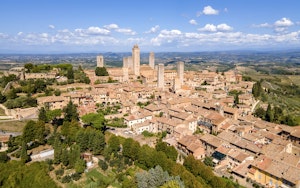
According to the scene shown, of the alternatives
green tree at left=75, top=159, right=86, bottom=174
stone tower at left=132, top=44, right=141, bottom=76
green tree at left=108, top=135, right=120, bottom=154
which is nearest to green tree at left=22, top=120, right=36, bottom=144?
green tree at left=75, top=159, right=86, bottom=174

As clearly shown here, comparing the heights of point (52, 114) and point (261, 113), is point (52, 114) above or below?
above

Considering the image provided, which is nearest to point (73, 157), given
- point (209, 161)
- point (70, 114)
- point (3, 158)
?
point (3, 158)

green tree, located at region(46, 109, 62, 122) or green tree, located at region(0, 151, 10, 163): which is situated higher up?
green tree, located at region(46, 109, 62, 122)

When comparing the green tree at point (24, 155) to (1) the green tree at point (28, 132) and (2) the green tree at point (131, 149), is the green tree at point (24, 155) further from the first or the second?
(2) the green tree at point (131, 149)

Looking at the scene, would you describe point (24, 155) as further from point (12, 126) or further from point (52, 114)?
point (12, 126)

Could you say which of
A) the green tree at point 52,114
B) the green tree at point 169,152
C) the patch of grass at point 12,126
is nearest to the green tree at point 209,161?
the green tree at point 169,152

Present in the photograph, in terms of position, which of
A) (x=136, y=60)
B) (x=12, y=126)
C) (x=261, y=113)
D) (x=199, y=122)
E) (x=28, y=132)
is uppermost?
(x=136, y=60)

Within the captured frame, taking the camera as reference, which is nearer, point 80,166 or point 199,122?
point 80,166

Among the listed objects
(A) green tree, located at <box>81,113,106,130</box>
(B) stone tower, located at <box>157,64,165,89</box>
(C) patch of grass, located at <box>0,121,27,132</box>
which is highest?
(B) stone tower, located at <box>157,64,165,89</box>

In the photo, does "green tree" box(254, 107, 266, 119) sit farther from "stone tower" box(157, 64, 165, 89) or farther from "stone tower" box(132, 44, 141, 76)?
"stone tower" box(132, 44, 141, 76)
